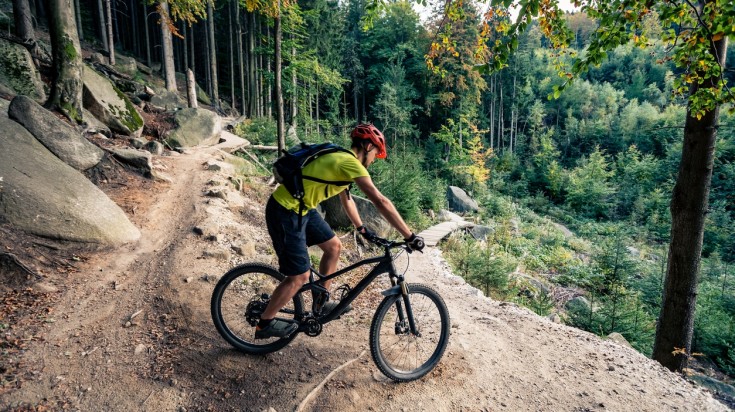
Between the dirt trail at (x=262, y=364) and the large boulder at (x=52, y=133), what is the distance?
270 cm

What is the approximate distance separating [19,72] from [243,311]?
31.4ft

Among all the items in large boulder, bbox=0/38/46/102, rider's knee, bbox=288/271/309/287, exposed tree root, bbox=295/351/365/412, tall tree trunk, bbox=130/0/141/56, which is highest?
tall tree trunk, bbox=130/0/141/56

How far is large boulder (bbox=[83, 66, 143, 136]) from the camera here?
972 cm

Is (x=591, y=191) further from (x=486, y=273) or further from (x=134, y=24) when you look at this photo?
(x=134, y=24)

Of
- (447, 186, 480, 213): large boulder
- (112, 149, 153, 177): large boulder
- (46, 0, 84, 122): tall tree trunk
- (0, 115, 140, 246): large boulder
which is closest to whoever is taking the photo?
(0, 115, 140, 246): large boulder

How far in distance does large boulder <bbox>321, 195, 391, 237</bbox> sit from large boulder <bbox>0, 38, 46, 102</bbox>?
744cm

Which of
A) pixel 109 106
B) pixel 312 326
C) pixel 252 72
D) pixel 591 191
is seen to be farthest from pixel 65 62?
pixel 591 191

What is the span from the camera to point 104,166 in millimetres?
7457

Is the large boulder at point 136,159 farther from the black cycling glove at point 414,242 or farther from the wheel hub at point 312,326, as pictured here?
the black cycling glove at point 414,242

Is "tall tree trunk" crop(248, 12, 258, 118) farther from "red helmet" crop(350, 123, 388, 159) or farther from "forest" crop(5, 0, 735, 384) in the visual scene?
"red helmet" crop(350, 123, 388, 159)

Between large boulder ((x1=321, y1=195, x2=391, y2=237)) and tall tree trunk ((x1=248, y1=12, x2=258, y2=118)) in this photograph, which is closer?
large boulder ((x1=321, y1=195, x2=391, y2=237))

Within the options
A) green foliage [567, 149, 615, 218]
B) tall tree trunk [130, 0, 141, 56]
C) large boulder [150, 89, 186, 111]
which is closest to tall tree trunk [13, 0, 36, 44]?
large boulder [150, 89, 186, 111]

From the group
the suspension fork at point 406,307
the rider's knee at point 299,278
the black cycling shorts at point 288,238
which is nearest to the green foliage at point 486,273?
the suspension fork at point 406,307

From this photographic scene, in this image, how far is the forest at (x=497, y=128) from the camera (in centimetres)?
911
